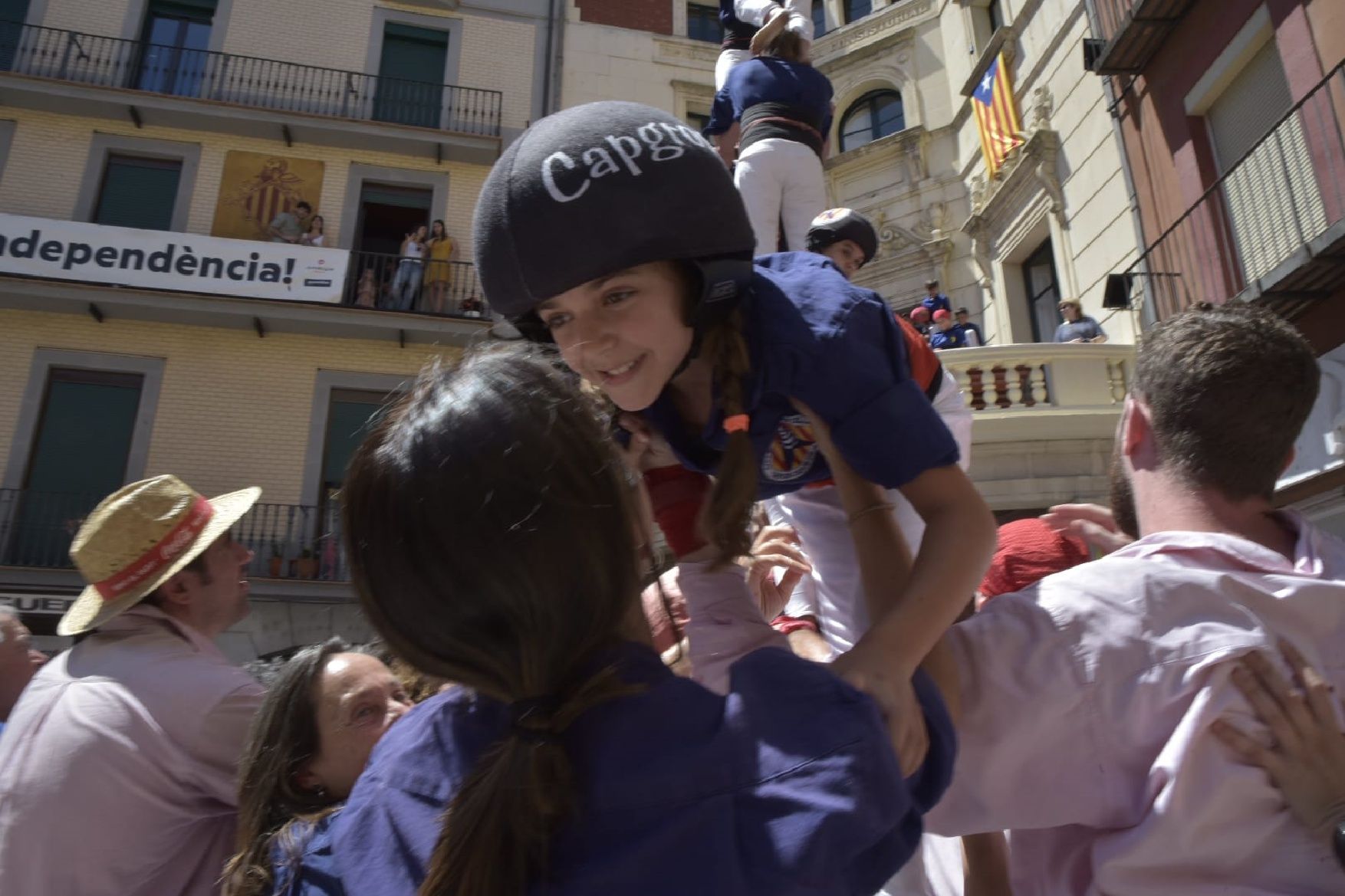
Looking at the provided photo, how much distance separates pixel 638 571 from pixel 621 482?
0.10m

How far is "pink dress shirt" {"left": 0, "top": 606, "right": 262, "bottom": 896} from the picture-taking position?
77.0 inches

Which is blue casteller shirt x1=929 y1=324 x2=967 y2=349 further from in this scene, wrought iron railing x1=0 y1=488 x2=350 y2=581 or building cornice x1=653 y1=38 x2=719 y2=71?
building cornice x1=653 y1=38 x2=719 y2=71

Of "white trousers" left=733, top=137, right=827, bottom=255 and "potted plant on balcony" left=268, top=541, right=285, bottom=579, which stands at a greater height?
"white trousers" left=733, top=137, right=827, bottom=255

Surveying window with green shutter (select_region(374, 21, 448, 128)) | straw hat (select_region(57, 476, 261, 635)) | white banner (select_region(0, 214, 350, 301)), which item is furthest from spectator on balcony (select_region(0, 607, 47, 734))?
window with green shutter (select_region(374, 21, 448, 128))

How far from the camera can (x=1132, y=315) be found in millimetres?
11375

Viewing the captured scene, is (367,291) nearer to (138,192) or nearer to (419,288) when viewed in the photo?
(419,288)

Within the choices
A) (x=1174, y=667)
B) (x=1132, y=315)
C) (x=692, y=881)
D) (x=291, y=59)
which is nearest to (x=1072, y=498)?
(x=1132, y=315)

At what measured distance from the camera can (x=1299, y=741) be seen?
1.24 meters

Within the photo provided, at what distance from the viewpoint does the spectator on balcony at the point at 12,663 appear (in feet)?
10.00

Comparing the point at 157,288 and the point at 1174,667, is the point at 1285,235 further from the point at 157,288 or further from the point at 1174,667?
the point at 157,288

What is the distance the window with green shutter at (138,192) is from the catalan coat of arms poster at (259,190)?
77cm

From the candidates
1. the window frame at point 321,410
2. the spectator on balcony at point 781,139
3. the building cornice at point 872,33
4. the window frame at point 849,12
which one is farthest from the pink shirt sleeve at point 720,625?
the window frame at point 849,12

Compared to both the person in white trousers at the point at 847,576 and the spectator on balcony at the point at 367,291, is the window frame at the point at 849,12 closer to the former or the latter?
the spectator on balcony at the point at 367,291

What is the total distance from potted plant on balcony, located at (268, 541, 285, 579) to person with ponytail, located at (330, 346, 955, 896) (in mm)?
12731
